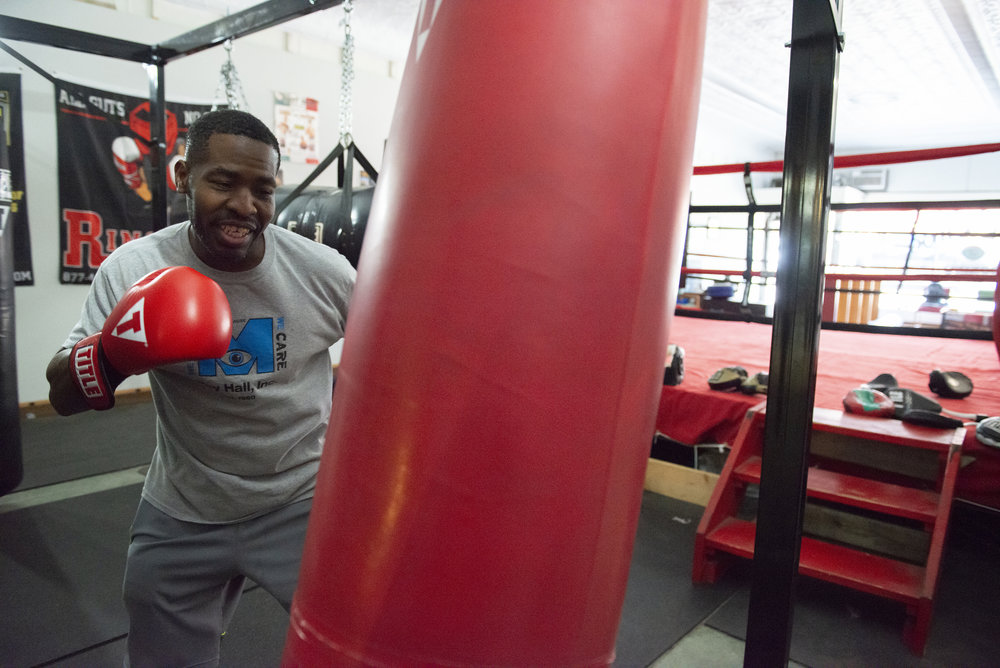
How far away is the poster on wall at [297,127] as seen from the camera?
5113 millimetres

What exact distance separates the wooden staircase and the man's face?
67.8 inches

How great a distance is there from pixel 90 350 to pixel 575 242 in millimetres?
834

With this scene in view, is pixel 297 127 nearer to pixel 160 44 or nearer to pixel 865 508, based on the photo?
pixel 160 44

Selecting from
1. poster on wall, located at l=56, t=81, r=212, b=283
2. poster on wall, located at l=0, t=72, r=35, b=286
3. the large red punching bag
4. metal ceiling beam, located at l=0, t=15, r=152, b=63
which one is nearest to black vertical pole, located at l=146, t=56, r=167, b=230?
metal ceiling beam, located at l=0, t=15, r=152, b=63

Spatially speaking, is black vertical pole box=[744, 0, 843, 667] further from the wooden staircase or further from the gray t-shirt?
the wooden staircase

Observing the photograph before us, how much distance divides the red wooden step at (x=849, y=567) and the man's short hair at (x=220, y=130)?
1604 millimetres

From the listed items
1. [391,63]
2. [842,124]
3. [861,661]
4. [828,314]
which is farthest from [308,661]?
[842,124]

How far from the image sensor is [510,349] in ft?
1.27

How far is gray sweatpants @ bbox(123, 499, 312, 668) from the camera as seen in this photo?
3.85 ft

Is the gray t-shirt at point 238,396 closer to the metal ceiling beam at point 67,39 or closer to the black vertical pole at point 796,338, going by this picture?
the black vertical pole at point 796,338

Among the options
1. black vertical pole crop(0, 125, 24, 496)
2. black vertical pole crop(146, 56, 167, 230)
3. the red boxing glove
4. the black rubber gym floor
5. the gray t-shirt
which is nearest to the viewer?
the red boxing glove

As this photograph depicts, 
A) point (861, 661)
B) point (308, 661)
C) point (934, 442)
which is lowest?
point (861, 661)

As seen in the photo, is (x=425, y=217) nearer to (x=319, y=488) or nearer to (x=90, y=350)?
(x=319, y=488)

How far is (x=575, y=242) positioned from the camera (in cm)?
40
